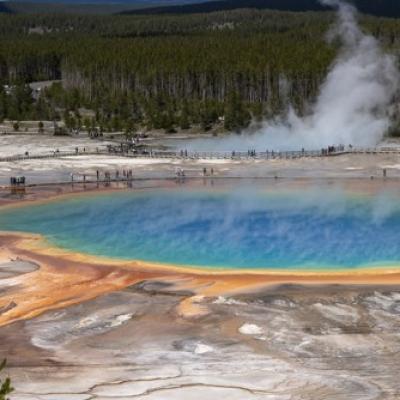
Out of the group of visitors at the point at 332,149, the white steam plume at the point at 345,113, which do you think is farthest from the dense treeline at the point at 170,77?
the group of visitors at the point at 332,149

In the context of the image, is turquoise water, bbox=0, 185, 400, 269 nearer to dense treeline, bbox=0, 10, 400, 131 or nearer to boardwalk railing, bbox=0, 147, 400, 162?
boardwalk railing, bbox=0, 147, 400, 162

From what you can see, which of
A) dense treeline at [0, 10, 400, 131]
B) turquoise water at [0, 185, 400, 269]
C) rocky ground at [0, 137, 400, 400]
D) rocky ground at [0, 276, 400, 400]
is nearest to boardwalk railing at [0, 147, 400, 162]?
turquoise water at [0, 185, 400, 269]

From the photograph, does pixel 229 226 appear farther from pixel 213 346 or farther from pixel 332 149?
pixel 332 149

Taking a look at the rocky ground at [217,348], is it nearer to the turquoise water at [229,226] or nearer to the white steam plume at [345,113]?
the turquoise water at [229,226]

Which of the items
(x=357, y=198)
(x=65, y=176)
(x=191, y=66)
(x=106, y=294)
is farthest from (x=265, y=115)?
(x=106, y=294)

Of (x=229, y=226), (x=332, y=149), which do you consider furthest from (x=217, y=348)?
(x=332, y=149)
